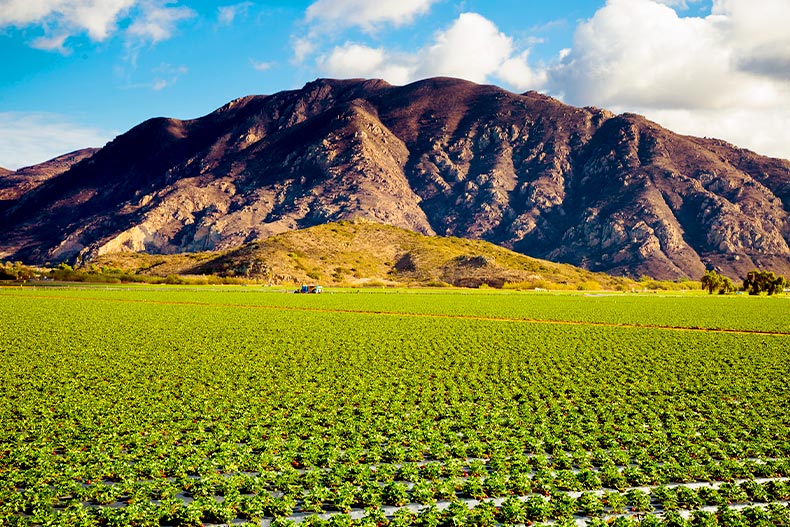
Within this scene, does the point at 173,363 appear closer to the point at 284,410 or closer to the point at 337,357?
the point at 337,357

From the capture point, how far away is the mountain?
160625mm

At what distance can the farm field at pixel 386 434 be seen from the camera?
12.3 m

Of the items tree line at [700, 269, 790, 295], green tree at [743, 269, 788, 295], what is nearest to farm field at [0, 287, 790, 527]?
green tree at [743, 269, 788, 295]

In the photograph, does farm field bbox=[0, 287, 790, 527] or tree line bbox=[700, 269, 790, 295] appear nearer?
farm field bbox=[0, 287, 790, 527]

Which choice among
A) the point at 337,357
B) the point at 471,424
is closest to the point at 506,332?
the point at 337,357

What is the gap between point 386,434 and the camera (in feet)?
58.1

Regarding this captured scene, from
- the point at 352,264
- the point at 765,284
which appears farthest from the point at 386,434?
the point at 352,264

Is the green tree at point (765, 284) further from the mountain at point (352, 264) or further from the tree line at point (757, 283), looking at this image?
the mountain at point (352, 264)

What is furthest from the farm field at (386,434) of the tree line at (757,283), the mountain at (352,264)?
the tree line at (757,283)

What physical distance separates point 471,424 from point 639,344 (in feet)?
86.0

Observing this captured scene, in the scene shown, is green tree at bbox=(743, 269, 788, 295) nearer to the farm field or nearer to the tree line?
the tree line

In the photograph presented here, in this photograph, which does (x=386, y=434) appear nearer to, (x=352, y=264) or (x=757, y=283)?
(x=757, y=283)

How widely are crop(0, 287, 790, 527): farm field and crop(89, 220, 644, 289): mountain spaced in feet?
405

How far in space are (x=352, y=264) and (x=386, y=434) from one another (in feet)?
519
